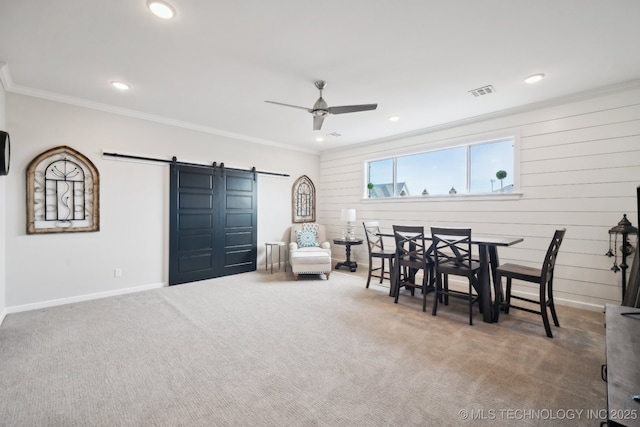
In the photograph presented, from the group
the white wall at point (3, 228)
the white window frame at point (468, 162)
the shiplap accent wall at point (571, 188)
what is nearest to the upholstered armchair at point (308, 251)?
the white window frame at point (468, 162)

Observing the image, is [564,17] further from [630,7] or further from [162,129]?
[162,129]

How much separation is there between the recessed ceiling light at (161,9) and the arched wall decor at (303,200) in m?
4.36

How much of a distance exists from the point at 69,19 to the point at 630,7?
13.9ft

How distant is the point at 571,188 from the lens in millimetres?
3584

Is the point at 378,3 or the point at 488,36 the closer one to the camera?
the point at 378,3

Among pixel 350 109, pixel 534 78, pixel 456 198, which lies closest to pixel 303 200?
pixel 456 198

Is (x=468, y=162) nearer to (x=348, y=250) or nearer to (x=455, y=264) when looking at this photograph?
(x=455, y=264)

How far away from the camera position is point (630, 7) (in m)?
2.02

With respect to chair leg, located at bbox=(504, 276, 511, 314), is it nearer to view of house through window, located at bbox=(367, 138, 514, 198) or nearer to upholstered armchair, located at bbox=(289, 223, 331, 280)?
view of house through window, located at bbox=(367, 138, 514, 198)

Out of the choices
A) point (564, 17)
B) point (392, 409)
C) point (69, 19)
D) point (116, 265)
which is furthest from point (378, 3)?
point (116, 265)

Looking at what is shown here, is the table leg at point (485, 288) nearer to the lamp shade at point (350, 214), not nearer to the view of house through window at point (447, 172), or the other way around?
the view of house through window at point (447, 172)

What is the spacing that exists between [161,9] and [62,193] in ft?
9.69

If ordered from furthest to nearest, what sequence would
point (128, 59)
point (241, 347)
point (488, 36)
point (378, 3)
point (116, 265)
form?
point (116, 265) < point (128, 59) < point (241, 347) < point (488, 36) < point (378, 3)

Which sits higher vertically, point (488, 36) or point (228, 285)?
point (488, 36)
